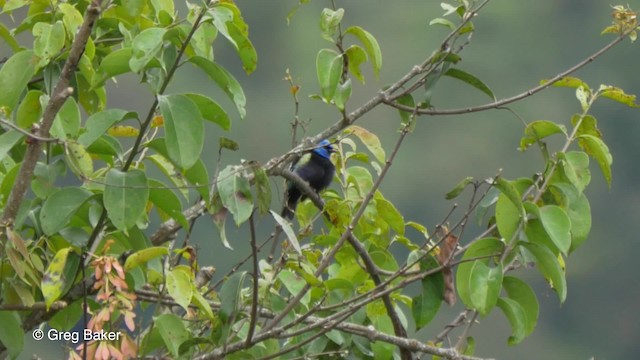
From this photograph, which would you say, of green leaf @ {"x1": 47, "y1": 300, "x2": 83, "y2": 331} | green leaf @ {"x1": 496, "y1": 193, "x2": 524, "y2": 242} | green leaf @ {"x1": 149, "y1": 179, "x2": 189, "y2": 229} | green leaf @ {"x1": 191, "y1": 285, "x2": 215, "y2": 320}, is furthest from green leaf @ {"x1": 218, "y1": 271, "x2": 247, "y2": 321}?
green leaf @ {"x1": 496, "y1": 193, "x2": 524, "y2": 242}

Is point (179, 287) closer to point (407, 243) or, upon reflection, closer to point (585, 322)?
point (407, 243)

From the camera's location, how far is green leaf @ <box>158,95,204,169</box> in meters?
3.08

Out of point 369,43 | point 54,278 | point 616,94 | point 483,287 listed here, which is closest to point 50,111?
point 54,278

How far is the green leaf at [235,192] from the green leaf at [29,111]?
1.80 ft

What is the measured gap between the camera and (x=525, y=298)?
3525mm

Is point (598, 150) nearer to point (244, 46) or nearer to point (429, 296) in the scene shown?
point (429, 296)

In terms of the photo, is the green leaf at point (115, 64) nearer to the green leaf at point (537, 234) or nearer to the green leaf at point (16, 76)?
the green leaf at point (16, 76)

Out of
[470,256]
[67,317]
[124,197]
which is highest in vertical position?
[124,197]

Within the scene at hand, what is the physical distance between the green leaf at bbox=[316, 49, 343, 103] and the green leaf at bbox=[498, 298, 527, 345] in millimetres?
708

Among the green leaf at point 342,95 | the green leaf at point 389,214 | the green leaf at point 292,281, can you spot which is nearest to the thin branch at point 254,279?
the green leaf at point 292,281

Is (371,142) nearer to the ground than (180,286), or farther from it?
farther from it

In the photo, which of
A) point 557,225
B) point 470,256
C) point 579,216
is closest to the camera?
point 557,225

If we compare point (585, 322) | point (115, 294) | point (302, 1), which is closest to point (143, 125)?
point (115, 294)

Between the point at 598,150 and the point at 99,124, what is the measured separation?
1390 mm
